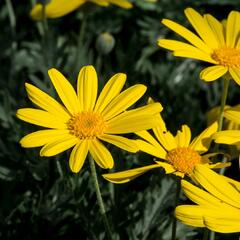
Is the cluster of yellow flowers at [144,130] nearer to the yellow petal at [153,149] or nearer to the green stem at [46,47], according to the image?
A: the yellow petal at [153,149]

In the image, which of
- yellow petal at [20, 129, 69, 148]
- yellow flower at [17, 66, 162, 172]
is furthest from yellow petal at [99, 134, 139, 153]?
yellow petal at [20, 129, 69, 148]

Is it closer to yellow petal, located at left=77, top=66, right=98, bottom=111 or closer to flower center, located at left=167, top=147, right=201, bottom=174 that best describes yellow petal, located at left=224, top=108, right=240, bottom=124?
flower center, located at left=167, top=147, right=201, bottom=174

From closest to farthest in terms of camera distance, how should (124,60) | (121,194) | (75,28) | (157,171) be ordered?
1. (121,194)
2. (157,171)
3. (124,60)
4. (75,28)

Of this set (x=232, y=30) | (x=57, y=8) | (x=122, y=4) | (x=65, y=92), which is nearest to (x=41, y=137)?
(x=65, y=92)

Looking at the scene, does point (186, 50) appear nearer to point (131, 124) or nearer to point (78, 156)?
point (131, 124)

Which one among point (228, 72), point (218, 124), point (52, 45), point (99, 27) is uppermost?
point (99, 27)

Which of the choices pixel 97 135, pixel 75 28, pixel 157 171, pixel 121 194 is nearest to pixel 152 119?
pixel 97 135

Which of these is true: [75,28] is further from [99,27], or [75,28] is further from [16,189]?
[16,189]
